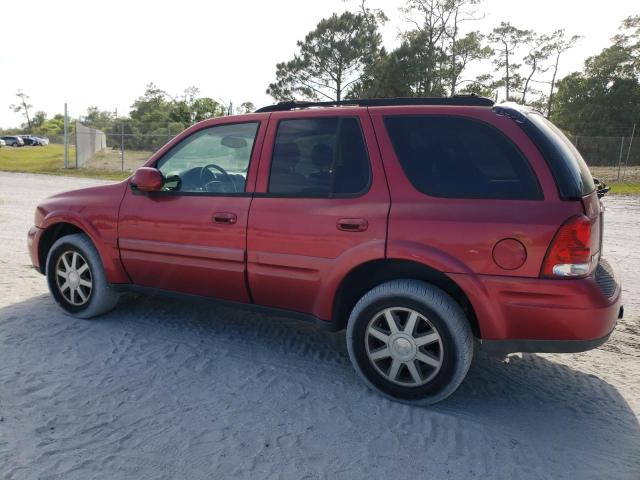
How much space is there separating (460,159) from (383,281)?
0.91 meters

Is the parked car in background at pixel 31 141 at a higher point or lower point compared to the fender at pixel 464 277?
higher

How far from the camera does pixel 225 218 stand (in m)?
3.68

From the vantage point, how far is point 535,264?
2.81 meters

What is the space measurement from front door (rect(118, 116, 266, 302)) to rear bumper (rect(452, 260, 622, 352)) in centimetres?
163

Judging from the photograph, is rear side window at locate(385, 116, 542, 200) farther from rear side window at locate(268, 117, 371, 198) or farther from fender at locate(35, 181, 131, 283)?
fender at locate(35, 181, 131, 283)

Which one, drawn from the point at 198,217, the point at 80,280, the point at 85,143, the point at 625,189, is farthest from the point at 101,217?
the point at 85,143

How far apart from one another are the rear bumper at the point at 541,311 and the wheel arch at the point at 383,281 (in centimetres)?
11

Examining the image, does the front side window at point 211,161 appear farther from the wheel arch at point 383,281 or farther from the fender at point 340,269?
the wheel arch at point 383,281

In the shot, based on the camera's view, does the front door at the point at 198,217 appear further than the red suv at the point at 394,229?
Yes

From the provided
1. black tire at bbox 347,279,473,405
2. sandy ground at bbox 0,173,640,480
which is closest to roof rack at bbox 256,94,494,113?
black tire at bbox 347,279,473,405

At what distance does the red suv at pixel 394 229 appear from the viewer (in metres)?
2.85

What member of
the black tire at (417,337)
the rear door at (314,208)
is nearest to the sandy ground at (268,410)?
the black tire at (417,337)

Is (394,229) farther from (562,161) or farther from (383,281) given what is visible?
(562,161)

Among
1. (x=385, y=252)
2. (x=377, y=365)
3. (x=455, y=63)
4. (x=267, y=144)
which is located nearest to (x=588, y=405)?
(x=377, y=365)
